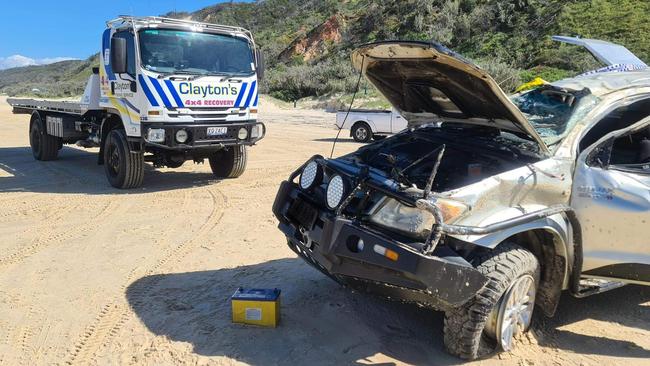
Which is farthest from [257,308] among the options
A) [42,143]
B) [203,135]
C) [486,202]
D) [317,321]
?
[42,143]

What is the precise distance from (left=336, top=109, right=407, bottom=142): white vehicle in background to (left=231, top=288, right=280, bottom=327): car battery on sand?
13617 mm

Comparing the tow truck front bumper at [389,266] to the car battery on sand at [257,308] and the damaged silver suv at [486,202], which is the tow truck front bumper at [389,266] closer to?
the damaged silver suv at [486,202]

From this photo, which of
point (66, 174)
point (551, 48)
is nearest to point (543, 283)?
point (66, 174)

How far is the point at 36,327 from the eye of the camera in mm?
3959

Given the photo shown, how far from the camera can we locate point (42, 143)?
1219cm

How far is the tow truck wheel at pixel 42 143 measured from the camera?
12.2 meters

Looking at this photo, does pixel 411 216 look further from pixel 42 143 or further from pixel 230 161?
pixel 42 143

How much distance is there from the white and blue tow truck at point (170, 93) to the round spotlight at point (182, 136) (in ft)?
0.05

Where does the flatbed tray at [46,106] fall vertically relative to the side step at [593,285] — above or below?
above

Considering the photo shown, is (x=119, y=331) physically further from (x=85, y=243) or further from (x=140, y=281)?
(x=85, y=243)

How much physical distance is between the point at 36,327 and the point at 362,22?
4600cm

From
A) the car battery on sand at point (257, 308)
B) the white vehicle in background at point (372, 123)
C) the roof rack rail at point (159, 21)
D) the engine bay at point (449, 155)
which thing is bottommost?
the car battery on sand at point (257, 308)

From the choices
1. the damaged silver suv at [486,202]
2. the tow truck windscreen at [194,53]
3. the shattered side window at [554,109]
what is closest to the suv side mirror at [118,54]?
the tow truck windscreen at [194,53]

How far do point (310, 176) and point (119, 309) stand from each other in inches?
→ 72.0
